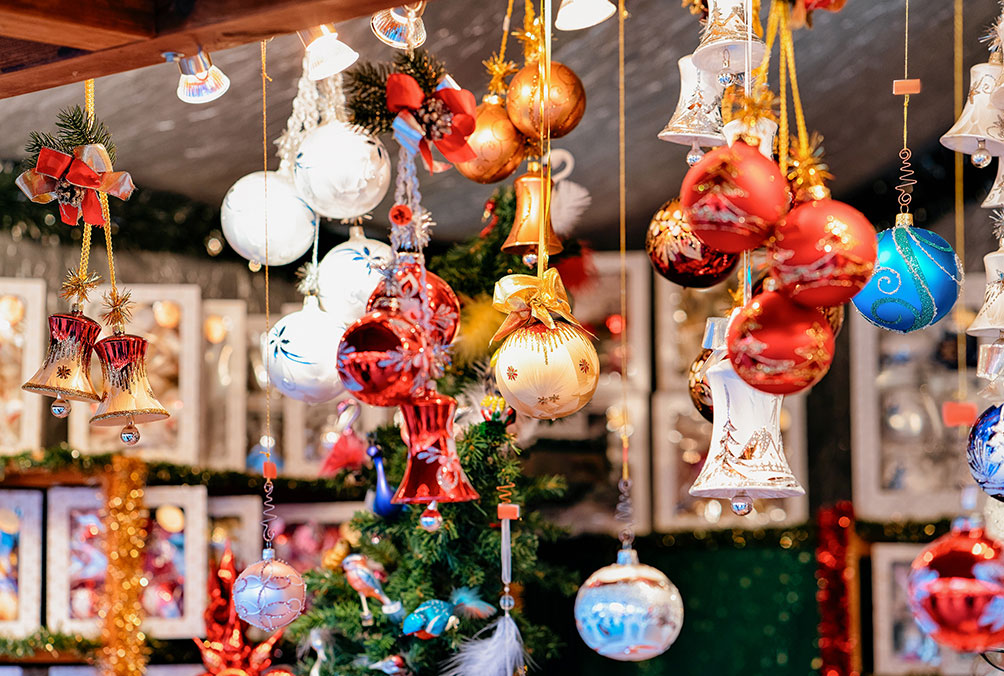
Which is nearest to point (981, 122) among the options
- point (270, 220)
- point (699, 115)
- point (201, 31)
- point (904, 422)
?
point (699, 115)

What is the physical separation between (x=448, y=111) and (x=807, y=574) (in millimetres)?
3427

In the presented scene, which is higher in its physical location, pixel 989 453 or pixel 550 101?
pixel 550 101

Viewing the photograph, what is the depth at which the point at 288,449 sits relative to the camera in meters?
5.14

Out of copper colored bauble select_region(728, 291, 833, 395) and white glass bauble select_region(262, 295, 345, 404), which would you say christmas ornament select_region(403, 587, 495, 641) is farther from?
copper colored bauble select_region(728, 291, 833, 395)

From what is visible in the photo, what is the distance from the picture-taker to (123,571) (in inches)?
178

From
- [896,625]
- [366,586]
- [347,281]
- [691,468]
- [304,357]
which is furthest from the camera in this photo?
[691,468]

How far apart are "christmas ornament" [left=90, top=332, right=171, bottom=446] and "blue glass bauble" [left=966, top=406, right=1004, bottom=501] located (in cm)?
151

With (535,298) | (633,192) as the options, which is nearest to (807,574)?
(633,192)

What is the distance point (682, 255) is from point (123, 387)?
3.67ft

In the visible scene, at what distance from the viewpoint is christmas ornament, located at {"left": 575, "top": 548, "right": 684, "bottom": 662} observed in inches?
89.0

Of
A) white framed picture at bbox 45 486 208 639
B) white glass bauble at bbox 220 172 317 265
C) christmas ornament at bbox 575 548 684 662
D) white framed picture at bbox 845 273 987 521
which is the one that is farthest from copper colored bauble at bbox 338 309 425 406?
white framed picture at bbox 845 273 987 521

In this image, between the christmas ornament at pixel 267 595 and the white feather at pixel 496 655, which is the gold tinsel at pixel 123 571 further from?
the christmas ornament at pixel 267 595

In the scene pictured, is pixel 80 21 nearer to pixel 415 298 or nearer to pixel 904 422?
pixel 415 298

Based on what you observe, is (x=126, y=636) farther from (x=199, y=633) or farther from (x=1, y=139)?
(x=1, y=139)
